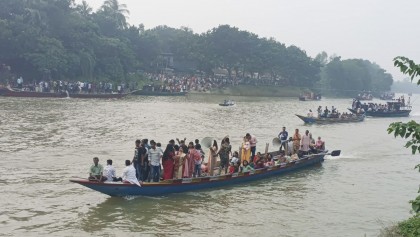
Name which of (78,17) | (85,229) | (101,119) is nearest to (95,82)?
(78,17)

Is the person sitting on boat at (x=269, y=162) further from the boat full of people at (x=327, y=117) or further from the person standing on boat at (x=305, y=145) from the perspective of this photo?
the boat full of people at (x=327, y=117)

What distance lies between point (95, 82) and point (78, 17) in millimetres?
9651

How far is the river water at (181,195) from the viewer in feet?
42.0

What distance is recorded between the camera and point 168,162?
15234 millimetres

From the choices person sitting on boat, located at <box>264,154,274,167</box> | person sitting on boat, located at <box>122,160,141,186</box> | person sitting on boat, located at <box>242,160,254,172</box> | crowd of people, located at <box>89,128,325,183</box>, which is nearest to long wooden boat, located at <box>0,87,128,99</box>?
crowd of people, located at <box>89,128,325,183</box>

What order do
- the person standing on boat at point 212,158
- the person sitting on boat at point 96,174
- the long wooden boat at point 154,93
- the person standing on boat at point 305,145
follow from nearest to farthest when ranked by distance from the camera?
the person sitting on boat at point 96,174
the person standing on boat at point 212,158
the person standing on boat at point 305,145
the long wooden boat at point 154,93

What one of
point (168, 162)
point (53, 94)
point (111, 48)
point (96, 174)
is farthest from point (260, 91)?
point (96, 174)

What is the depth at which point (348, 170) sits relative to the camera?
21984 millimetres

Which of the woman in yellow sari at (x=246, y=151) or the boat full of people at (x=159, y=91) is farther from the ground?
the boat full of people at (x=159, y=91)

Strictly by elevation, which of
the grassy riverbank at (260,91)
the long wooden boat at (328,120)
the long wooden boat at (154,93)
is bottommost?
the long wooden boat at (328,120)

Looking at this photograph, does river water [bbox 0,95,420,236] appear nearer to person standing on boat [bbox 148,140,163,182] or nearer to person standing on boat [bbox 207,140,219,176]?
person standing on boat [bbox 207,140,219,176]

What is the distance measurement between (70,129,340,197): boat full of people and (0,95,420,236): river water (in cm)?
35

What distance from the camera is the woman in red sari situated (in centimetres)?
1516

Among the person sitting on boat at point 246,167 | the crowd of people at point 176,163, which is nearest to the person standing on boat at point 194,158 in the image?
the crowd of people at point 176,163
